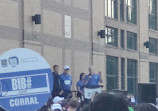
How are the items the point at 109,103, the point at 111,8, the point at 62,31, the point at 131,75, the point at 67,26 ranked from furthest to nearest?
the point at 131,75, the point at 111,8, the point at 67,26, the point at 62,31, the point at 109,103

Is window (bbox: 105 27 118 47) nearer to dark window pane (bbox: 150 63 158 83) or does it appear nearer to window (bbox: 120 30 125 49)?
window (bbox: 120 30 125 49)

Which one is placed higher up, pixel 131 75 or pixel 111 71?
pixel 111 71

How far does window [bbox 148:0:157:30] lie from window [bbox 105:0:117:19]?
5.51 metres

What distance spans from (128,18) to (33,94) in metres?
26.2

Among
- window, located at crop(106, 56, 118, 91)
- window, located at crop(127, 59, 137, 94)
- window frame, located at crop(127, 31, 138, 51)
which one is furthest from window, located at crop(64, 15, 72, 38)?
window, located at crop(127, 59, 137, 94)

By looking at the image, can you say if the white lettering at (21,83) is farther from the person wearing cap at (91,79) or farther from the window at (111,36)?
the window at (111,36)

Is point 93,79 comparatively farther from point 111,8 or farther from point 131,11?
point 131,11

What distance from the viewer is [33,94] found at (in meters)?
5.61

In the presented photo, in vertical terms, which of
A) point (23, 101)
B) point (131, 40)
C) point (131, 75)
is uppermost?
point (131, 40)

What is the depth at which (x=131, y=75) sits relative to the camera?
1241 inches

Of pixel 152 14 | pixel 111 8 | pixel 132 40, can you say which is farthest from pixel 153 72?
pixel 111 8

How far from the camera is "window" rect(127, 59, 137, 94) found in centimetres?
3106

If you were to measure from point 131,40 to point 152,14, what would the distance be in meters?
4.30

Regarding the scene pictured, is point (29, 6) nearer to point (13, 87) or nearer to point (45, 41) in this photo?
point (45, 41)
